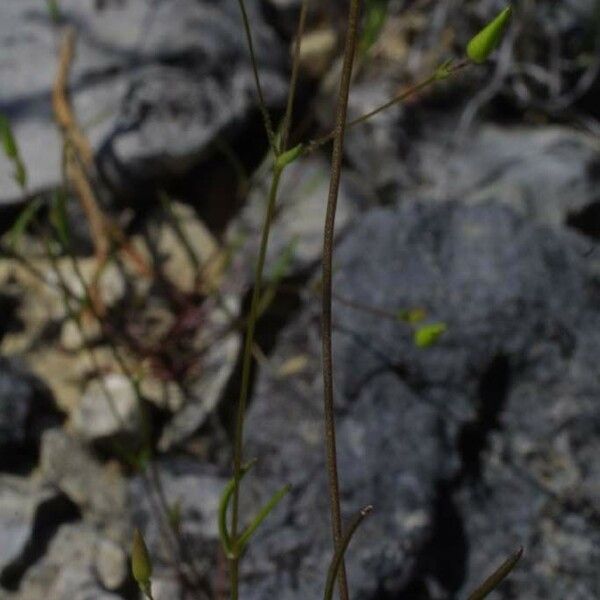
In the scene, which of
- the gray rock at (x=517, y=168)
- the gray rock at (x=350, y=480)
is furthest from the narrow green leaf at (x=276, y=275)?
the gray rock at (x=517, y=168)

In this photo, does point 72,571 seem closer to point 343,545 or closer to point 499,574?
point 343,545

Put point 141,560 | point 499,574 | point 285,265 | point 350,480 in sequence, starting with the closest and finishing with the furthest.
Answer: point 499,574, point 141,560, point 350,480, point 285,265

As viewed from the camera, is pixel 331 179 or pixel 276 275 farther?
pixel 276 275

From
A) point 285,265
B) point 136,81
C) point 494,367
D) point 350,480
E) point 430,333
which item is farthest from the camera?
point 136,81

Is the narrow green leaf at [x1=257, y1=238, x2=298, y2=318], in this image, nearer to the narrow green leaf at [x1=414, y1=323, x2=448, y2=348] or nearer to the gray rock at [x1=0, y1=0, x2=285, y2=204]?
the gray rock at [x1=0, y1=0, x2=285, y2=204]

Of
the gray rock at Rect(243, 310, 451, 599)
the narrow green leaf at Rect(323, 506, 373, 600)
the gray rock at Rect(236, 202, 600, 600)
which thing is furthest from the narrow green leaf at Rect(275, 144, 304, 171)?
the gray rock at Rect(243, 310, 451, 599)

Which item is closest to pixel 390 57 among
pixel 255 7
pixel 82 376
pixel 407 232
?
pixel 255 7

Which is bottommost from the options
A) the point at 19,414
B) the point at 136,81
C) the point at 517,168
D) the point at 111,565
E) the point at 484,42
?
the point at 111,565

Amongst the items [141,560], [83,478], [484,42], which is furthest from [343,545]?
[83,478]
